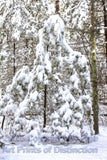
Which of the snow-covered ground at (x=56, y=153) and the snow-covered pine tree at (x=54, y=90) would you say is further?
the snow-covered pine tree at (x=54, y=90)

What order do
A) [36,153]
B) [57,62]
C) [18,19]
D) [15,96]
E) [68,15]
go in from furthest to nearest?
[68,15]
[18,19]
[15,96]
[57,62]
[36,153]

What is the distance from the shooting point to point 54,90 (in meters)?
7.35

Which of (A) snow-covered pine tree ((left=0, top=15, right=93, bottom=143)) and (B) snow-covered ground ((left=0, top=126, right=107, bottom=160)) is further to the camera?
(A) snow-covered pine tree ((left=0, top=15, right=93, bottom=143))

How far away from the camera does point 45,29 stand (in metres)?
7.13

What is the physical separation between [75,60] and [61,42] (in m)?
0.93

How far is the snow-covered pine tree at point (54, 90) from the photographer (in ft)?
21.9

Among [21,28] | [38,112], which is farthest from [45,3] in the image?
[38,112]

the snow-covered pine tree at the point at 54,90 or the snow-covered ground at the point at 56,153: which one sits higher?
the snow-covered pine tree at the point at 54,90

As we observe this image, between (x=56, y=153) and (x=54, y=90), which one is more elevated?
(x=54, y=90)

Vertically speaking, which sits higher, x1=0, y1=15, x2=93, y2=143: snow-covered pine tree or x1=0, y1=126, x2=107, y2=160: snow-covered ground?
x1=0, y1=15, x2=93, y2=143: snow-covered pine tree

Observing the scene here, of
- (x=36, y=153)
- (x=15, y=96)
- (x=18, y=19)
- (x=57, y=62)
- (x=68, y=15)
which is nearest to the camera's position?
(x=36, y=153)

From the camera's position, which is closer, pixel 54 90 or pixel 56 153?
pixel 56 153

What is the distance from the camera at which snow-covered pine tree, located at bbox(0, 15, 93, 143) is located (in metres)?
6.68

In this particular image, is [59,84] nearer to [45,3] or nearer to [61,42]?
[61,42]
